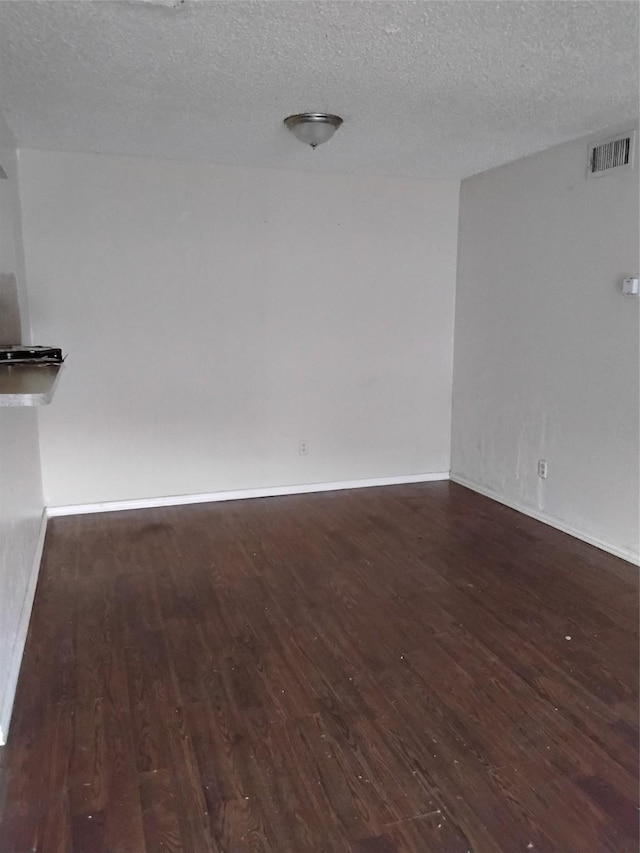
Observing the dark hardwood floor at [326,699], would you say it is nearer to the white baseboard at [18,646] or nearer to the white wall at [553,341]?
the white baseboard at [18,646]

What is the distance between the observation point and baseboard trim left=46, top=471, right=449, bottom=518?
415 cm

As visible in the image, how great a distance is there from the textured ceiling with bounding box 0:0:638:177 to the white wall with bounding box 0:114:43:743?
51 cm

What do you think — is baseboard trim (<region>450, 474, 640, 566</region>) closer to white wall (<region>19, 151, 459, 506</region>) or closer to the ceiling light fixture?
white wall (<region>19, 151, 459, 506</region>)

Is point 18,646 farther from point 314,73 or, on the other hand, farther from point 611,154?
point 611,154

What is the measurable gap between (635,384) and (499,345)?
1.19 metres

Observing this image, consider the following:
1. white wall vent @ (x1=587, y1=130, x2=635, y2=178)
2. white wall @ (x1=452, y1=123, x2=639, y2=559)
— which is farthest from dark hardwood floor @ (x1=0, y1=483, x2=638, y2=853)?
white wall vent @ (x1=587, y1=130, x2=635, y2=178)

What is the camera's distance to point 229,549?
357 cm

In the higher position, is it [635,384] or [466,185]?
[466,185]

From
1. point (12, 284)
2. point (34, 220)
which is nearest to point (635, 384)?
point (12, 284)

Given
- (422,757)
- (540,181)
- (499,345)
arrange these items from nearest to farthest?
(422,757)
(540,181)
(499,345)

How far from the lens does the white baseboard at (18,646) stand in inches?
78.9

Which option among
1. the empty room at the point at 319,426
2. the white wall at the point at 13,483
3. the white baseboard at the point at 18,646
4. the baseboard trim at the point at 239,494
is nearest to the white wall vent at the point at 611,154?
the empty room at the point at 319,426

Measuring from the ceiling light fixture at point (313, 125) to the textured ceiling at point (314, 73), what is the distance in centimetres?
8

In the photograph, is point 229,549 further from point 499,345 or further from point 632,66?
point 632,66
